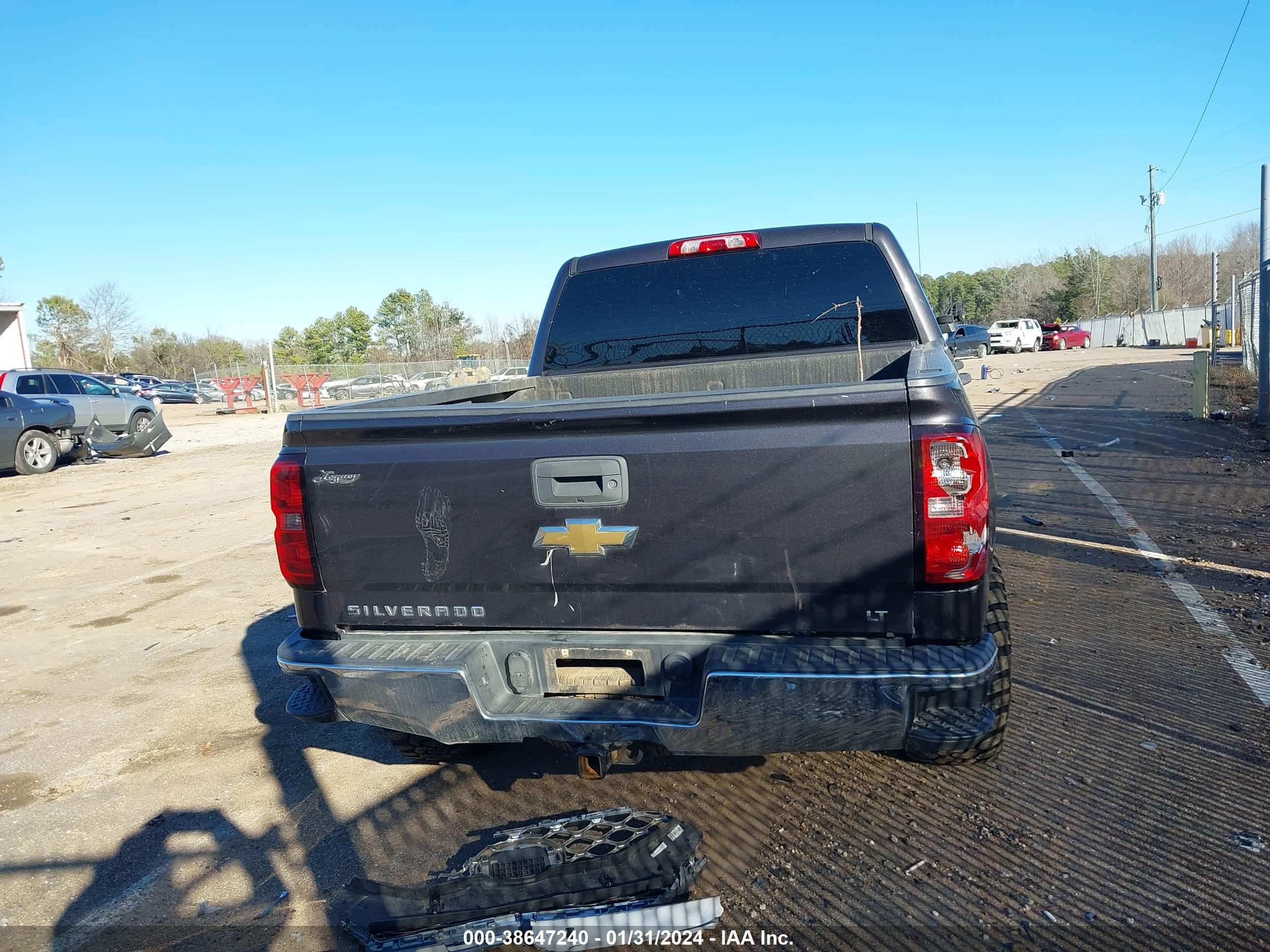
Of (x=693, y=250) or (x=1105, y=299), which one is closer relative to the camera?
(x=693, y=250)

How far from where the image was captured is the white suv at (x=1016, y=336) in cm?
4516

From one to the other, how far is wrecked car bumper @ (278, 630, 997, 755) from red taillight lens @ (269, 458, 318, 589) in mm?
266

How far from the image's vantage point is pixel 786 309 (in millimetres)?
4617

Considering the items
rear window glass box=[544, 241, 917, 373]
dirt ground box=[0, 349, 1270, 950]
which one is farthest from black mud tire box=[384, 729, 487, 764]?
rear window glass box=[544, 241, 917, 373]

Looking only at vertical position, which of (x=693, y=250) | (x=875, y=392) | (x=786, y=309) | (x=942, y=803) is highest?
(x=693, y=250)

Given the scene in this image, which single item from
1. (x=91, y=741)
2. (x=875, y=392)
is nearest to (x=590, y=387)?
(x=875, y=392)

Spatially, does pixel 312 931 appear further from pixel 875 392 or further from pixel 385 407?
pixel 875 392

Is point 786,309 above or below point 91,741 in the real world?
above

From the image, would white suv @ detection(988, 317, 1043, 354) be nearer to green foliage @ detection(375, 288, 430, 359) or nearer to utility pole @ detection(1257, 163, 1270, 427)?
utility pole @ detection(1257, 163, 1270, 427)

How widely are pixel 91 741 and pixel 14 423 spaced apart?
1407 cm

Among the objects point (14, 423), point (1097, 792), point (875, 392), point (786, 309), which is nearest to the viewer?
point (875, 392)

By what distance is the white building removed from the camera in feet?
117

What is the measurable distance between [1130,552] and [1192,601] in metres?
1.29

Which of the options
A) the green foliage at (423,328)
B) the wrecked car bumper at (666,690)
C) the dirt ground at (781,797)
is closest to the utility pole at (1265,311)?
the dirt ground at (781,797)
